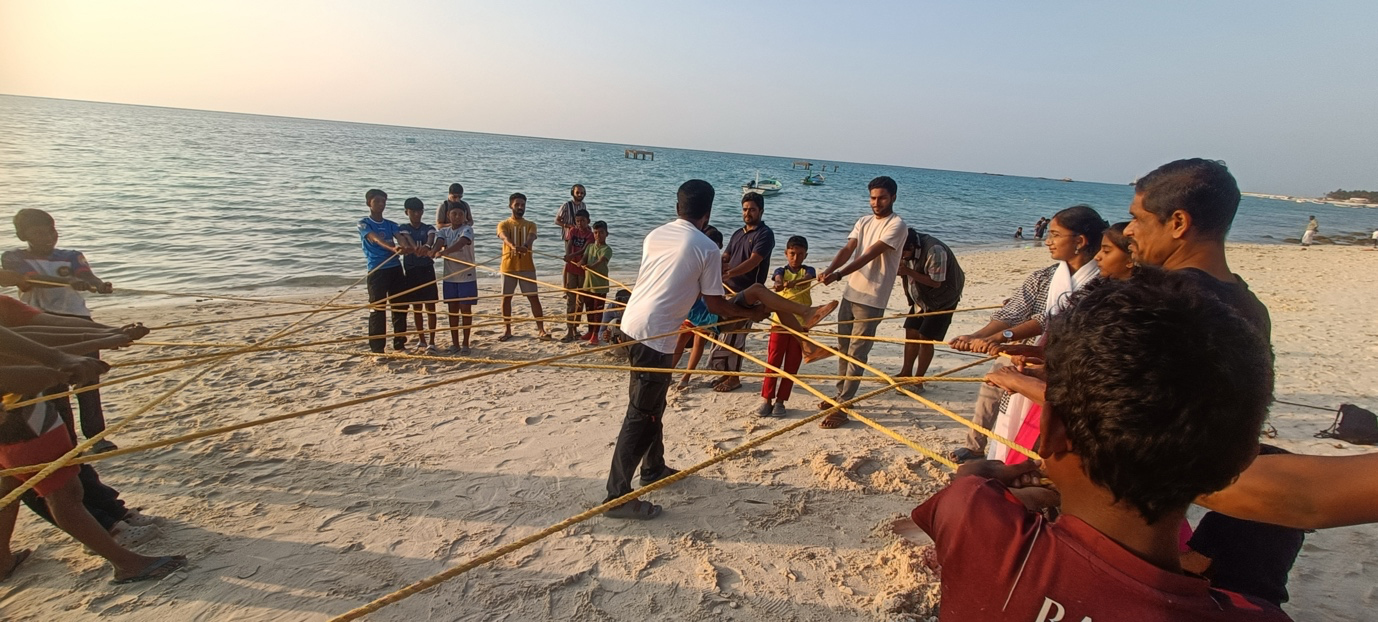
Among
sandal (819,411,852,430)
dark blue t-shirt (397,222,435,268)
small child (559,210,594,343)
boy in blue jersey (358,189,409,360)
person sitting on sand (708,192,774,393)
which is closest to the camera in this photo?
sandal (819,411,852,430)

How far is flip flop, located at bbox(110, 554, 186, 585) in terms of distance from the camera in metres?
2.78

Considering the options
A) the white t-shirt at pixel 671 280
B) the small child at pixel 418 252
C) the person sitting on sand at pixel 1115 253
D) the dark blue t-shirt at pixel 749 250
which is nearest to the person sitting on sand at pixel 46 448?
the white t-shirt at pixel 671 280

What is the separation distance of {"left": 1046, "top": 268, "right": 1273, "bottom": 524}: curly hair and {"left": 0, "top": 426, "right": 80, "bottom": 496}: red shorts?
374cm

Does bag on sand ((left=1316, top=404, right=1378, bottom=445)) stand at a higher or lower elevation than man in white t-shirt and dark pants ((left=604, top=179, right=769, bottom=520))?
lower

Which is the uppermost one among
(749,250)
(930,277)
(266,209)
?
(749,250)

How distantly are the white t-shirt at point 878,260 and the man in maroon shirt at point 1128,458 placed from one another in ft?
12.6

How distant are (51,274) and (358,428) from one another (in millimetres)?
1999

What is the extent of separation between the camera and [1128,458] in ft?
2.97

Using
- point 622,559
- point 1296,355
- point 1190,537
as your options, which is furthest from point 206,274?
point 1296,355

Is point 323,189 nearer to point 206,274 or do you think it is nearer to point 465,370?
point 206,274

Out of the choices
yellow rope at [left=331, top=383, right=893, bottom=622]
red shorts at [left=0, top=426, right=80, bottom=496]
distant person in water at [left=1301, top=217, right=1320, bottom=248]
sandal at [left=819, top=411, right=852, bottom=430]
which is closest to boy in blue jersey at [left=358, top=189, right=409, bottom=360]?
red shorts at [left=0, top=426, right=80, bottom=496]

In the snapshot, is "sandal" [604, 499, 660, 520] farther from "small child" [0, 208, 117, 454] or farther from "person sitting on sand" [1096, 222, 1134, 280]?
"small child" [0, 208, 117, 454]

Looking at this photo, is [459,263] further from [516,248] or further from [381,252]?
[381,252]

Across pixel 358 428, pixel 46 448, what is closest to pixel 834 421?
pixel 358 428
